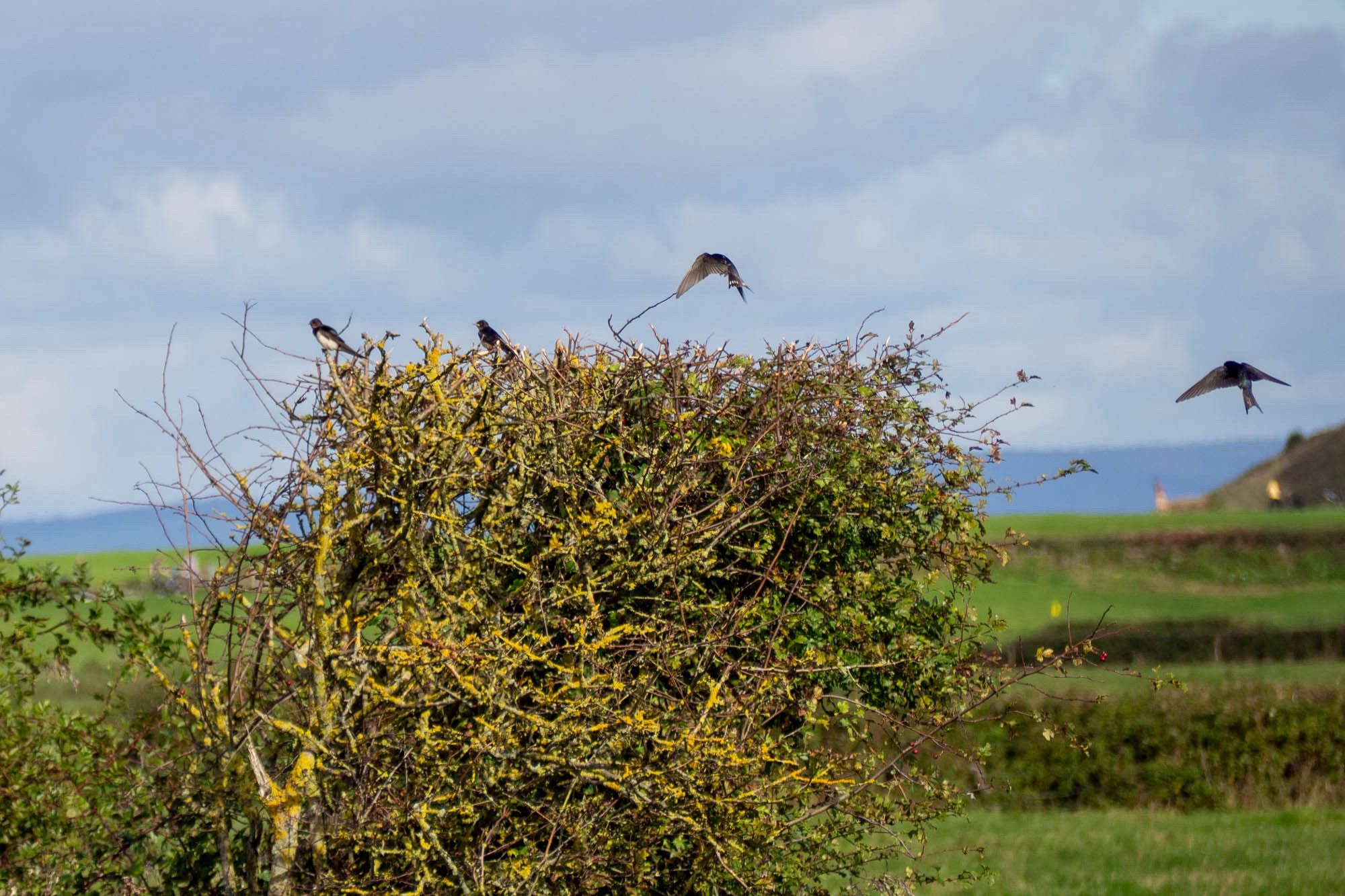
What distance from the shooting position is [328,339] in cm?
766

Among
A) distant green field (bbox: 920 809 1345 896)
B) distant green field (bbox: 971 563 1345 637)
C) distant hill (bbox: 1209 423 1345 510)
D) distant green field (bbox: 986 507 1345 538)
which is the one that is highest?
distant hill (bbox: 1209 423 1345 510)

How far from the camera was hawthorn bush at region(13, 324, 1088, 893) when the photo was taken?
6.43 m

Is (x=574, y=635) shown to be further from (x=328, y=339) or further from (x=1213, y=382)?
(x=1213, y=382)

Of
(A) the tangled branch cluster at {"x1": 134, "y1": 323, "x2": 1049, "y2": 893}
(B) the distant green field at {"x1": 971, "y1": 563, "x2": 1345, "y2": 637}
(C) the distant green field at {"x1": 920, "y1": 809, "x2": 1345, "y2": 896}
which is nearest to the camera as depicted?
(A) the tangled branch cluster at {"x1": 134, "y1": 323, "x2": 1049, "y2": 893}

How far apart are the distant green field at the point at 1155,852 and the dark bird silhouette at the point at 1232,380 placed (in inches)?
284

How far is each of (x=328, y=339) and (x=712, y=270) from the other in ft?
11.0

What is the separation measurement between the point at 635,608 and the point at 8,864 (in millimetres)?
4742

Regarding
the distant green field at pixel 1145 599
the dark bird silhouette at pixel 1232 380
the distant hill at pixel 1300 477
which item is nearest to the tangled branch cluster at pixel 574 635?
the dark bird silhouette at pixel 1232 380

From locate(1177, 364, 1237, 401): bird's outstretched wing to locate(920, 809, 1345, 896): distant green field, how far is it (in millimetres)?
Answer: 7201

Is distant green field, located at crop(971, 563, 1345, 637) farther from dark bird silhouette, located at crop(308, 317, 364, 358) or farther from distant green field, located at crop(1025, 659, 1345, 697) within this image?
dark bird silhouette, located at crop(308, 317, 364, 358)

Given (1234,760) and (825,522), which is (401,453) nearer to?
(825,522)

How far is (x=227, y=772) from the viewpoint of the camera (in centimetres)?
657

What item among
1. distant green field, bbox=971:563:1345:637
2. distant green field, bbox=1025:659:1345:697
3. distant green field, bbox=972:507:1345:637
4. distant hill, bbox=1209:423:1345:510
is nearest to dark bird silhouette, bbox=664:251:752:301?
distant green field, bbox=1025:659:1345:697

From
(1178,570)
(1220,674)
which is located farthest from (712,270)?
(1178,570)
